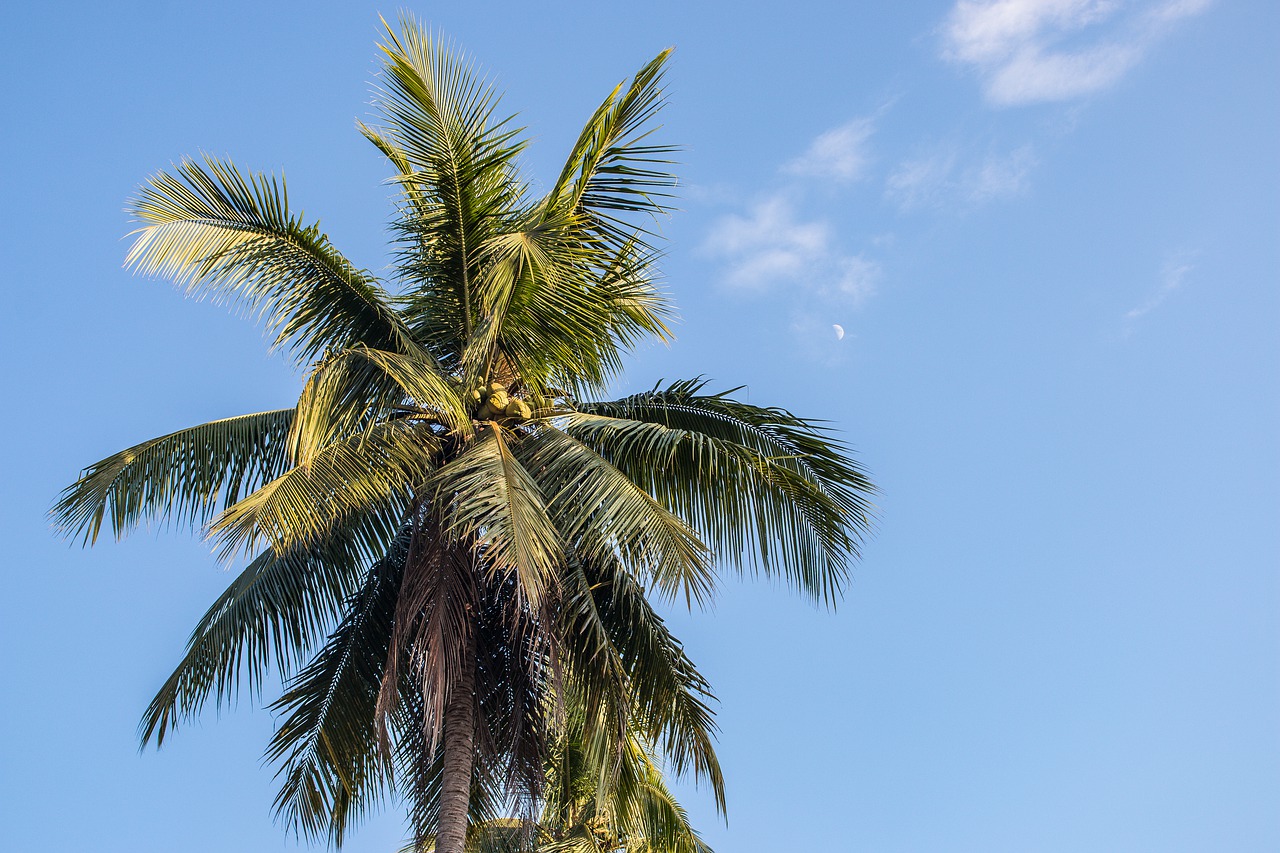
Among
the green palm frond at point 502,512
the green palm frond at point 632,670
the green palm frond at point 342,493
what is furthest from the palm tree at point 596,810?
the green palm frond at point 342,493

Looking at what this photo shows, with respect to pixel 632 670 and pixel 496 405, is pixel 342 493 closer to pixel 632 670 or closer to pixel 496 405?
pixel 496 405

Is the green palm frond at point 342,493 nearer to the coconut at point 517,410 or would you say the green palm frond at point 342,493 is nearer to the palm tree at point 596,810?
the coconut at point 517,410

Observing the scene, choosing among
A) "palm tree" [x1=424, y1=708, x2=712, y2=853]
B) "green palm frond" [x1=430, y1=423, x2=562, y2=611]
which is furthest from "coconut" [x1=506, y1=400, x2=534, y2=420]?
"palm tree" [x1=424, y1=708, x2=712, y2=853]

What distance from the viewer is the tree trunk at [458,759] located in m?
8.95

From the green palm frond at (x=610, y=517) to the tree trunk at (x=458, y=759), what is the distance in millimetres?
1390

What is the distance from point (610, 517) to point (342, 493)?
1.96 meters

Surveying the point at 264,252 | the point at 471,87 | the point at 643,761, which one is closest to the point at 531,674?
the point at 643,761

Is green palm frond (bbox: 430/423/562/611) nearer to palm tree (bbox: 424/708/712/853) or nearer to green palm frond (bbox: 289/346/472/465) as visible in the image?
green palm frond (bbox: 289/346/472/465)

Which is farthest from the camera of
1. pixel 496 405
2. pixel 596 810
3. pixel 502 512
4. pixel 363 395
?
pixel 596 810

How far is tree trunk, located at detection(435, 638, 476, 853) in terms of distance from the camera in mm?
8945

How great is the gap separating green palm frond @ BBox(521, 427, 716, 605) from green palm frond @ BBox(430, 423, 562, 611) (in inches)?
9.6

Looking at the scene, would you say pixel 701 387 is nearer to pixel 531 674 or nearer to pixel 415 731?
pixel 531 674

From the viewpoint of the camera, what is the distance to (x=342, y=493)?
873 cm

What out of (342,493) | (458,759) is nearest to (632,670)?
(458,759)
